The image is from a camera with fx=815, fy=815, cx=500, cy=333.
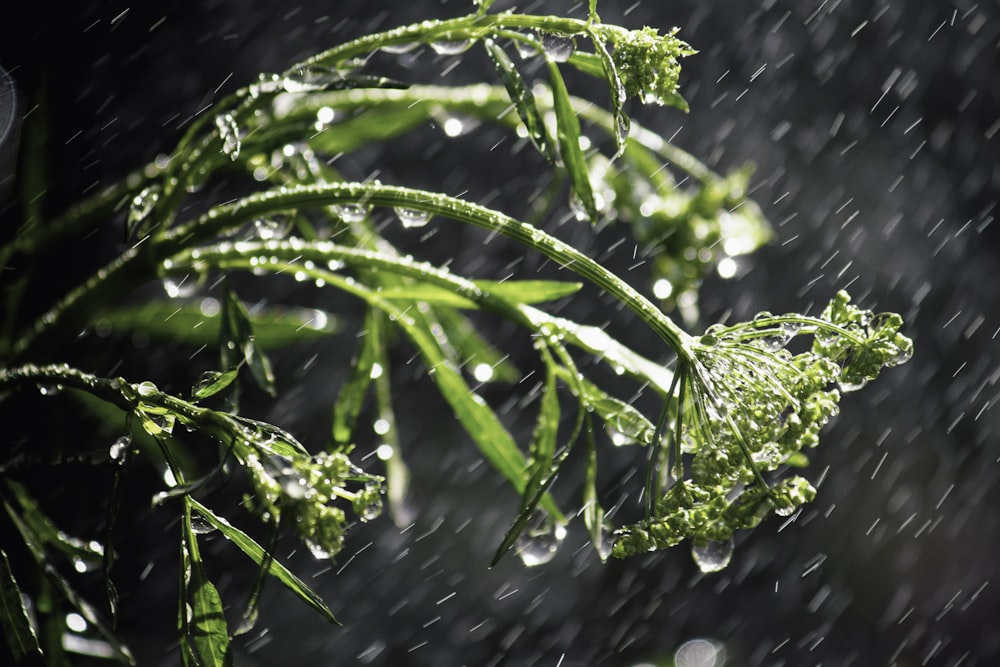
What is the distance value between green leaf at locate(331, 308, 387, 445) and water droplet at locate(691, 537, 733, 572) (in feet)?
0.78

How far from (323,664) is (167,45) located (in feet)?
2.41

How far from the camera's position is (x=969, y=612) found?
141 cm

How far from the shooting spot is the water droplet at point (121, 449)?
0.36 meters

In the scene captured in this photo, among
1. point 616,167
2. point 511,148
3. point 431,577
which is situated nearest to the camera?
point 616,167

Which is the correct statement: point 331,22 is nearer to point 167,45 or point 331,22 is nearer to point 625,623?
point 167,45

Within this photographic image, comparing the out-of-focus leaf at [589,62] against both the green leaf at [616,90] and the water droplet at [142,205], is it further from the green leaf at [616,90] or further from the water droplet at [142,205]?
the water droplet at [142,205]

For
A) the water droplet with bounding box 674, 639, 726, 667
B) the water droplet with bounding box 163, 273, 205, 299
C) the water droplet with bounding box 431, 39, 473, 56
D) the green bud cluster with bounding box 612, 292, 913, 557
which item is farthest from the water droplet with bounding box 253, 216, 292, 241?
the water droplet with bounding box 674, 639, 726, 667

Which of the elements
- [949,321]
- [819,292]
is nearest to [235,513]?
[819,292]

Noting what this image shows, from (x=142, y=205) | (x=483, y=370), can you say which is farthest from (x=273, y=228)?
(x=483, y=370)

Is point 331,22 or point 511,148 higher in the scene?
point 331,22

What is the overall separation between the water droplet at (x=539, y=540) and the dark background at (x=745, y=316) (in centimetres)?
46

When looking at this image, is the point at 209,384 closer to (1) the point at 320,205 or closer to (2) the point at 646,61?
(1) the point at 320,205

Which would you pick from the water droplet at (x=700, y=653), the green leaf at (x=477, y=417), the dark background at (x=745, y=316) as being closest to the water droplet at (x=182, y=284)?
the green leaf at (x=477, y=417)

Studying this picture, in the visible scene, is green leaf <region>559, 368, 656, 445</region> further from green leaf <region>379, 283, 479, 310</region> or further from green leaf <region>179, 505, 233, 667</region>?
green leaf <region>179, 505, 233, 667</region>
